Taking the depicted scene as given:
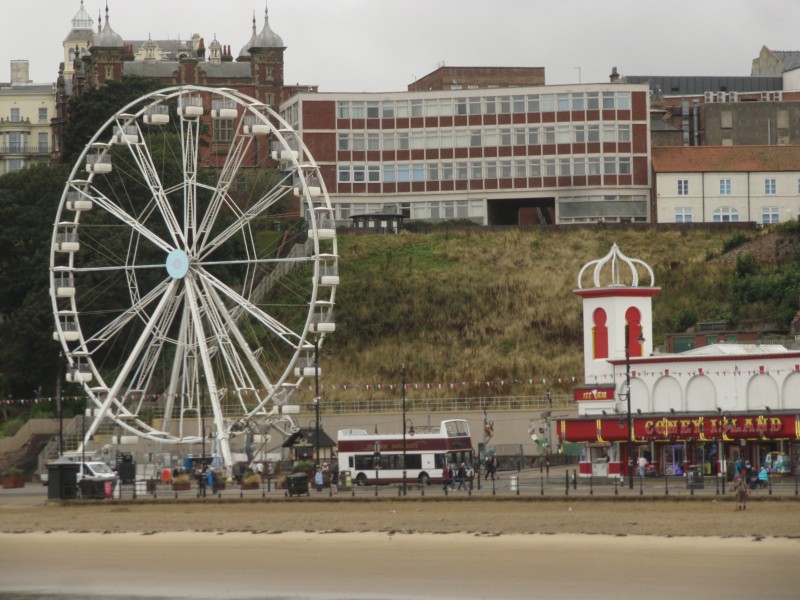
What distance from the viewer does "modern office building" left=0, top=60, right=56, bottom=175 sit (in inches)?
6545

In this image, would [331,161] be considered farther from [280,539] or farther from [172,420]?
[280,539]

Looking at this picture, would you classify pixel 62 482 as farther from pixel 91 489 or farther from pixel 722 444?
pixel 722 444

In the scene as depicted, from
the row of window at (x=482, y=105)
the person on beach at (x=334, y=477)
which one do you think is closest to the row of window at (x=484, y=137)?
the row of window at (x=482, y=105)

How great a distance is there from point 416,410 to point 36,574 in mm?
40124

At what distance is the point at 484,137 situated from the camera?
118125mm

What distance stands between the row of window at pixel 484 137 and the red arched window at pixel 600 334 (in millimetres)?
44706

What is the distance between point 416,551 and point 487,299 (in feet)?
182

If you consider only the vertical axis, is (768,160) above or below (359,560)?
above

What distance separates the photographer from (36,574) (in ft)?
159

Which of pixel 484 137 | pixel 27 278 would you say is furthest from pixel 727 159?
pixel 27 278

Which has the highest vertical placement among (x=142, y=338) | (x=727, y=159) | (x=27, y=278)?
(x=727, y=159)

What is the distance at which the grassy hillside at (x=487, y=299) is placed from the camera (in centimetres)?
9375

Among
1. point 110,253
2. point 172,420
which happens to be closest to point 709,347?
point 172,420

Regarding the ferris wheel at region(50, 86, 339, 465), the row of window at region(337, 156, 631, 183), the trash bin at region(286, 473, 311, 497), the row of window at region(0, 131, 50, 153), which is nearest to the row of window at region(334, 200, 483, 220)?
the row of window at region(337, 156, 631, 183)
